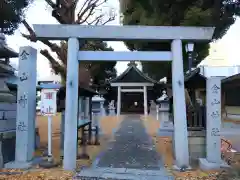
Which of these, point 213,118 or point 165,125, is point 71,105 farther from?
point 165,125

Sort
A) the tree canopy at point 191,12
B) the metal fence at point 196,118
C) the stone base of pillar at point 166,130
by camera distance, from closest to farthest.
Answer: the metal fence at point 196,118 < the tree canopy at point 191,12 < the stone base of pillar at point 166,130

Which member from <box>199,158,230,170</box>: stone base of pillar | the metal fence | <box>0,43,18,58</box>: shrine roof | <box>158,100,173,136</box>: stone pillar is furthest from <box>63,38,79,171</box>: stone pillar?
<box>158,100,173,136</box>: stone pillar

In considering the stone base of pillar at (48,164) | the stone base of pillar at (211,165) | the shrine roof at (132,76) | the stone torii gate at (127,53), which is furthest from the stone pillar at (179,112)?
the shrine roof at (132,76)

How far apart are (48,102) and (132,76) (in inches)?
928

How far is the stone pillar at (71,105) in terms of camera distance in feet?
23.3

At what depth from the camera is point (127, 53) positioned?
734cm

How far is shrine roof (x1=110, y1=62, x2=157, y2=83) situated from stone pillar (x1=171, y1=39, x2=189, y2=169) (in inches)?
866

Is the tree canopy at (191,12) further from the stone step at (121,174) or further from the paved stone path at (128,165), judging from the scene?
the stone step at (121,174)

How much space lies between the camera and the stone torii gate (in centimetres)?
721

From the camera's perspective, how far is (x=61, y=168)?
7141 mm

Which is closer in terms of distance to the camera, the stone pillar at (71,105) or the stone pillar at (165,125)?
the stone pillar at (71,105)

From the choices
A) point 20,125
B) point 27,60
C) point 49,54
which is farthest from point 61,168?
point 49,54

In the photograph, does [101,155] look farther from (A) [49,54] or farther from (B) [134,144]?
(A) [49,54]

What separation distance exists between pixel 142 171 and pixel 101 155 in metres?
2.42
